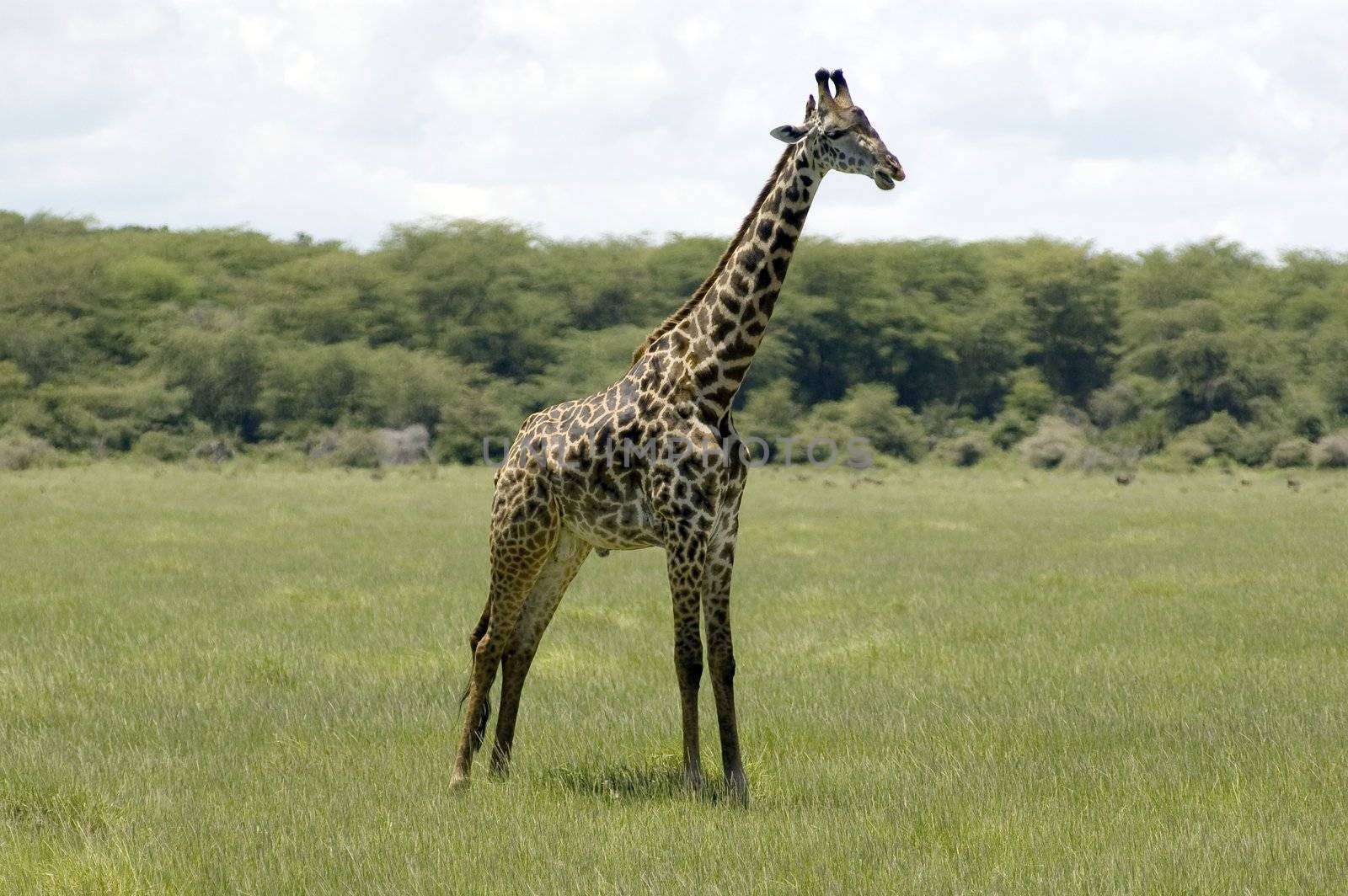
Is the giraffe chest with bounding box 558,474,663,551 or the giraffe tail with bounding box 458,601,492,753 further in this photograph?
the giraffe tail with bounding box 458,601,492,753

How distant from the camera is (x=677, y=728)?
9.25 metres

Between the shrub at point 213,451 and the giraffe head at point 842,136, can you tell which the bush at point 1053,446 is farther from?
the giraffe head at point 842,136

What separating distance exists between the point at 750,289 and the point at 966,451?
57.1m

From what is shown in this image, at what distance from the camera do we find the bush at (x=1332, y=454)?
5325 centimetres

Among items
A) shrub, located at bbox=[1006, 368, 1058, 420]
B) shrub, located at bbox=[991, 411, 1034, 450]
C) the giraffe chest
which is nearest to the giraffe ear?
the giraffe chest

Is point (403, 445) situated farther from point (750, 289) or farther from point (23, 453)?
point (750, 289)

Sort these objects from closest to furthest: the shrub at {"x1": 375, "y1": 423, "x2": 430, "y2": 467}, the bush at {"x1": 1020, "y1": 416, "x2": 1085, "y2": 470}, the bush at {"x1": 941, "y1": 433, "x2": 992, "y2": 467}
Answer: the shrub at {"x1": 375, "y1": 423, "x2": 430, "y2": 467} → the bush at {"x1": 1020, "y1": 416, "x2": 1085, "y2": 470} → the bush at {"x1": 941, "y1": 433, "x2": 992, "y2": 467}

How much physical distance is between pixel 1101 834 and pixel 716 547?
7.42 ft

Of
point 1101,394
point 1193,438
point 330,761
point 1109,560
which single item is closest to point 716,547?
point 330,761

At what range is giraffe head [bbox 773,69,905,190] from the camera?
7336 mm

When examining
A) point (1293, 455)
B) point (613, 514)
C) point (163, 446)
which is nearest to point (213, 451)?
point (163, 446)

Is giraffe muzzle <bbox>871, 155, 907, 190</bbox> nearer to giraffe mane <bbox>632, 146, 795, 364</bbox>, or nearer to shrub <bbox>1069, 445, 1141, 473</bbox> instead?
giraffe mane <bbox>632, 146, 795, 364</bbox>

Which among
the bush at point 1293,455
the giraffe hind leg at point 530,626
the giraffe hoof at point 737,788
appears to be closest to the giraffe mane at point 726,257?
the giraffe hind leg at point 530,626

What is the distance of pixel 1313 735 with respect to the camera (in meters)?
8.80
